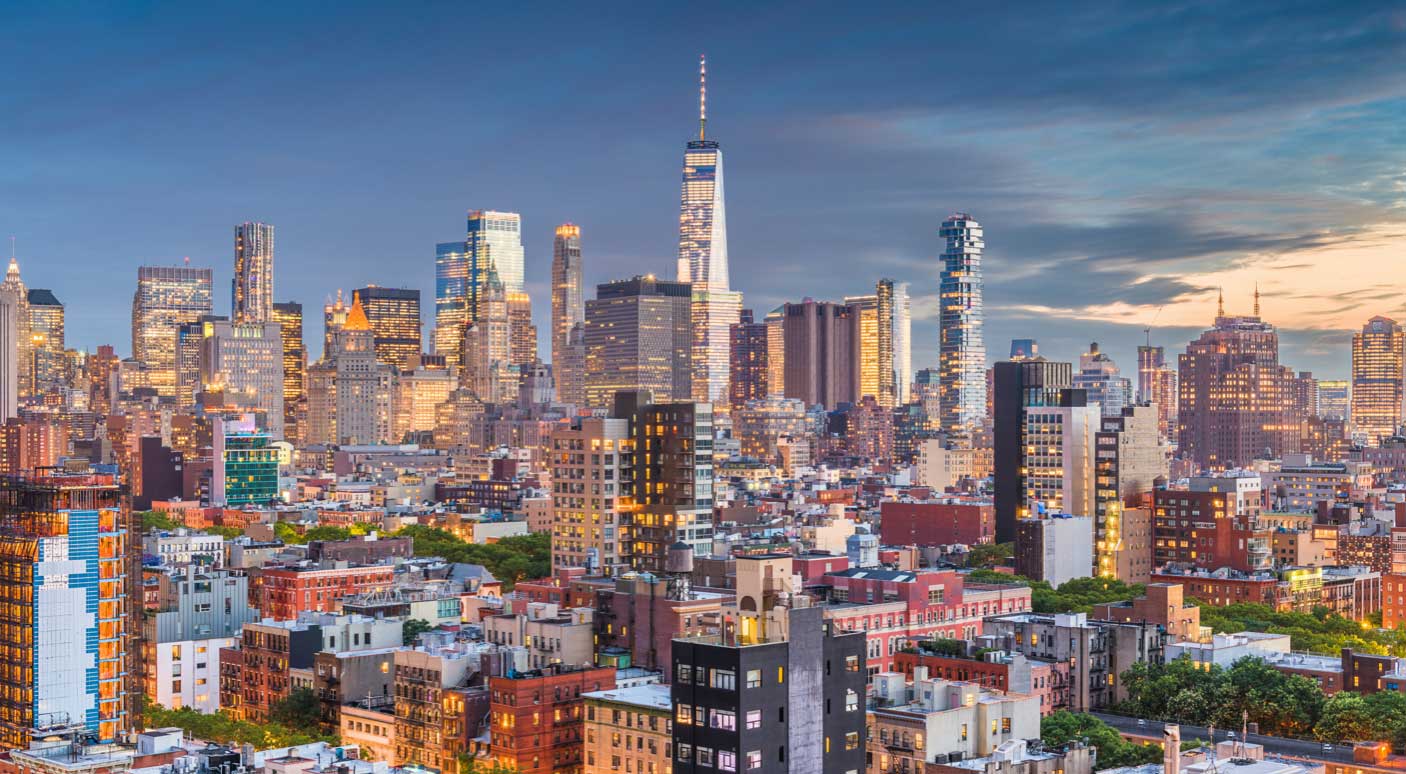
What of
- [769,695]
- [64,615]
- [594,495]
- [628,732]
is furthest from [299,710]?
[594,495]

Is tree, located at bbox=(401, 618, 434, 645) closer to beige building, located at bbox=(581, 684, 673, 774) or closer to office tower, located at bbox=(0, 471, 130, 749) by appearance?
office tower, located at bbox=(0, 471, 130, 749)

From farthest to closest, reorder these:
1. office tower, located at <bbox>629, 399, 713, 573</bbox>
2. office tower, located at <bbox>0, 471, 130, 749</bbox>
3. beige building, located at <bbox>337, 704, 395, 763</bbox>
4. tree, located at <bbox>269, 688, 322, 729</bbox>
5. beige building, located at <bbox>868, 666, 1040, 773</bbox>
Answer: office tower, located at <bbox>629, 399, 713, 573</bbox>
tree, located at <bbox>269, 688, 322, 729</bbox>
beige building, located at <bbox>337, 704, 395, 763</bbox>
office tower, located at <bbox>0, 471, 130, 749</bbox>
beige building, located at <bbox>868, 666, 1040, 773</bbox>

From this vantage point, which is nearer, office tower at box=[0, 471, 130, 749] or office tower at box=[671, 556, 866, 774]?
office tower at box=[671, 556, 866, 774]

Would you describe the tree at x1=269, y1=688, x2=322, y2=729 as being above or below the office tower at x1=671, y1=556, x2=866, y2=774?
below

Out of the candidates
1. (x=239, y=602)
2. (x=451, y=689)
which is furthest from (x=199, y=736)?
(x=239, y=602)

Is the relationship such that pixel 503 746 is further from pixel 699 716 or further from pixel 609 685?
pixel 699 716

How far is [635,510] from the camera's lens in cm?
18638

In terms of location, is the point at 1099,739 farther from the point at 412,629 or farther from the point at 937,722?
the point at 412,629

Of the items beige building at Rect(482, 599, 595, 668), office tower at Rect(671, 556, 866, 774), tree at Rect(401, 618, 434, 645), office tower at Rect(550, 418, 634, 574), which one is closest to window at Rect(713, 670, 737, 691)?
office tower at Rect(671, 556, 866, 774)

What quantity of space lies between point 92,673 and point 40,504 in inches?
473

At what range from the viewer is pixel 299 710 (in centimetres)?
13388

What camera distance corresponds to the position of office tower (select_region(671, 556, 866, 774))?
85125 mm

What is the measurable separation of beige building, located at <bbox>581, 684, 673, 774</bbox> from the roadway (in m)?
38.3

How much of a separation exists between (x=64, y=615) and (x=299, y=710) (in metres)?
19.5
